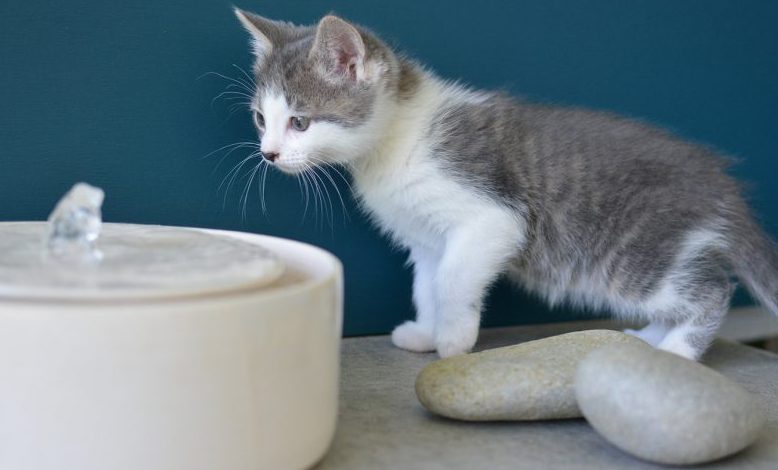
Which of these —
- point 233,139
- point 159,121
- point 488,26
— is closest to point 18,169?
point 159,121

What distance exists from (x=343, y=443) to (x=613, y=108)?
45.4 inches

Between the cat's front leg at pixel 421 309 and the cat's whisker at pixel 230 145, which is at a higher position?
the cat's whisker at pixel 230 145

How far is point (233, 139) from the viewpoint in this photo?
1627 millimetres

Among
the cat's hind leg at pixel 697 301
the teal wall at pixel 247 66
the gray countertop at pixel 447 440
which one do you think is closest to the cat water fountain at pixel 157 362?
the gray countertop at pixel 447 440

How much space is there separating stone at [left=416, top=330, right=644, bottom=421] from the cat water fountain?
0.28 metres

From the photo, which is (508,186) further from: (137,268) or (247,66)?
(137,268)

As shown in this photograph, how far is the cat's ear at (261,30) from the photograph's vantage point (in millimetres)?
1515

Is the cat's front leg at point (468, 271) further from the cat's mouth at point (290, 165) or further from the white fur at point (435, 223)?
the cat's mouth at point (290, 165)

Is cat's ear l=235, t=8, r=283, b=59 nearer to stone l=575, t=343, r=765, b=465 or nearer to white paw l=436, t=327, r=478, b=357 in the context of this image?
white paw l=436, t=327, r=478, b=357

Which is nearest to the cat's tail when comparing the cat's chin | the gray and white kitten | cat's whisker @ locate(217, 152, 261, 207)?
the gray and white kitten

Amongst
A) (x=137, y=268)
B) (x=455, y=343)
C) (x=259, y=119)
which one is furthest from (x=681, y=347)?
(x=137, y=268)

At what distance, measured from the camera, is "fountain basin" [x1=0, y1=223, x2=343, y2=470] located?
0.79 m

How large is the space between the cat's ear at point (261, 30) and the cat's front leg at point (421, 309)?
1.60 ft

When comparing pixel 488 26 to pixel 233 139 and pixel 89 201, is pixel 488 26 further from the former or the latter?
pixel 89 201
